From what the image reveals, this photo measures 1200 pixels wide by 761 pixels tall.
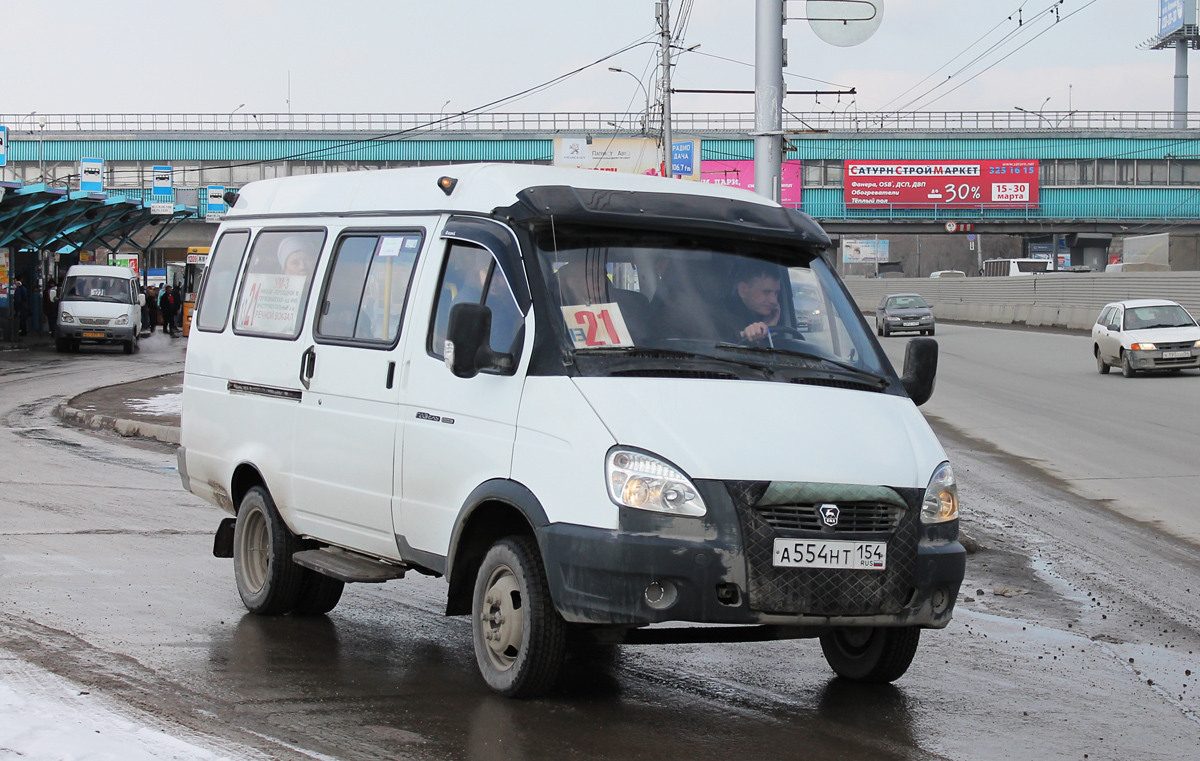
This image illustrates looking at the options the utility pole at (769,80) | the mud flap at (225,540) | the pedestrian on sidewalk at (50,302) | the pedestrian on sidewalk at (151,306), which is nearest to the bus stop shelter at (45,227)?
the pedestrian on sidewalk at (50,302)

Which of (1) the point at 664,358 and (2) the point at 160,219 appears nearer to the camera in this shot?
(1) the point at 664,358

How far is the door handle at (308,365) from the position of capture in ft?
22.8

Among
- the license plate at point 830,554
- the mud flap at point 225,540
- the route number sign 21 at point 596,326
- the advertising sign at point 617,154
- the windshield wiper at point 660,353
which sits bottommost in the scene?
the mud flap at point 225,540

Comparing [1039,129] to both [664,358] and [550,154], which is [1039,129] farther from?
[664,358]

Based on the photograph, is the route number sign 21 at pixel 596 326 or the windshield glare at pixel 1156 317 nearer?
the route number sign 21 at pixel 596 326

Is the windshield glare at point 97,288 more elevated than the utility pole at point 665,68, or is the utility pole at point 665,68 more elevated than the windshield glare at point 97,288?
the utility pole at point 665,68

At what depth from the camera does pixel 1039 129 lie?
85.6 m

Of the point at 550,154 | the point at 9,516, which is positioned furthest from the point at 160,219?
the point at 9,516

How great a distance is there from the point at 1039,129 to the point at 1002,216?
563 cm

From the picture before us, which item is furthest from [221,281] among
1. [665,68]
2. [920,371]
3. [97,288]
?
[97,288]

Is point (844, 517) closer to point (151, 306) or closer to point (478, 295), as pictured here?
point (478, 295)

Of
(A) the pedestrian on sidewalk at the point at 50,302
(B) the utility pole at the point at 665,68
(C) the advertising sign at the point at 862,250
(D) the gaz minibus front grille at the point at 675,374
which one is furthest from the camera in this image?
(C) the advertising sign at the point at 862,250

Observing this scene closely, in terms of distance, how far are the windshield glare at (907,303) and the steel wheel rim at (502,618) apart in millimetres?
43103

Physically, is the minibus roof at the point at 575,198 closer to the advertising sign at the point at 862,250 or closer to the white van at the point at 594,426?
the white van at the point at 594,426
